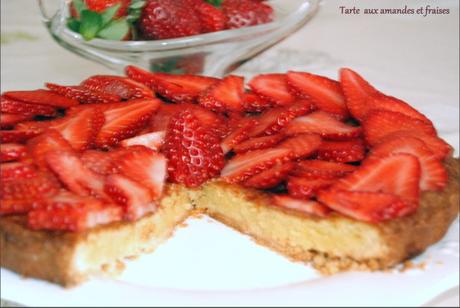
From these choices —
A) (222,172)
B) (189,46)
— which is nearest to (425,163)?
(222,172)

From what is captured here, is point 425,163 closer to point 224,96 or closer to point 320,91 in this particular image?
point 320,91

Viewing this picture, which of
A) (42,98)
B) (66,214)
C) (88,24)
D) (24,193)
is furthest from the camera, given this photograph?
(88,24)

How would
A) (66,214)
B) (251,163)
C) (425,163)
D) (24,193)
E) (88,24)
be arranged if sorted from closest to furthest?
1. (66,214)
2. (24,193)
3. (425,163)
4. (251,163)
5. (88,24)

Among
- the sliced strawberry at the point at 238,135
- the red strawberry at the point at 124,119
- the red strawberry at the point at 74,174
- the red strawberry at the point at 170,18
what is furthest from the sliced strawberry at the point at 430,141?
the red strawberry at the point at 170,18

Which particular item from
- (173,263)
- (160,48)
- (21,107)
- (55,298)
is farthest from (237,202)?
(160,48)

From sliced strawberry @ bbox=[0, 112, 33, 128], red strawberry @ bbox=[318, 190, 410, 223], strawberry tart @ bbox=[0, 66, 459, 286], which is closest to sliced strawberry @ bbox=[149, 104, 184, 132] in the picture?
strawberry tart @ bbox=[0, 66, 459, 286]

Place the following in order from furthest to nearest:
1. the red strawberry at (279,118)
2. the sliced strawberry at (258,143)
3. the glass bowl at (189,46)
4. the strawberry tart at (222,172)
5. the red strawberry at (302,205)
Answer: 1. the glass bowl at (189,46)
2. the red strawberry at (279,118)
3. the sliced strawberry at (258,143)
4. the red strawberry at (302,205)
5. the strawberry tart at (222,172)

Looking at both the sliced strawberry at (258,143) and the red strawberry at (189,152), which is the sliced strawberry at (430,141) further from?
the red strawberry at (189,152)
